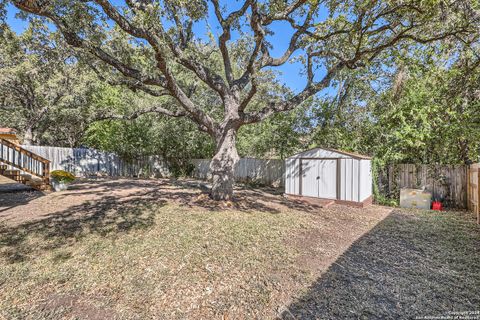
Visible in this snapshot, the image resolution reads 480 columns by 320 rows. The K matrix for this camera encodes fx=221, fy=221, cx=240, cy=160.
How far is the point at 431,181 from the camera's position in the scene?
7273 millimetres

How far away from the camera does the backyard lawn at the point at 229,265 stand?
89.7 inches

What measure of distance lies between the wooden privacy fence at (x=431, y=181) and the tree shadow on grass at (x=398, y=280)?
9.69 ft

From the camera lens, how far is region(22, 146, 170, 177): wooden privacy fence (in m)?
13.5

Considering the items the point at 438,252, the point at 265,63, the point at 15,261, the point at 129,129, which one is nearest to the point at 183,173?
the point at 129,129

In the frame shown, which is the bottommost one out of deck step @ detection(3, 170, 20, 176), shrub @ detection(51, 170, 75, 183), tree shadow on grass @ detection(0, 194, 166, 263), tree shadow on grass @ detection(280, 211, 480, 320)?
tree shadow on grass @ detection(280, 211, 480, 320)

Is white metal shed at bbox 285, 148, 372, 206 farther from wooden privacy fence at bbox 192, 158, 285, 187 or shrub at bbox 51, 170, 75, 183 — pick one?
shrub at bbox 51, 170, 75, 183

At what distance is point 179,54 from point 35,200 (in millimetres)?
6047

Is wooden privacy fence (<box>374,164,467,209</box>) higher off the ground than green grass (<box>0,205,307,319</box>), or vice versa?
wooden privacy fence (<box>374,164,467,209</box>)

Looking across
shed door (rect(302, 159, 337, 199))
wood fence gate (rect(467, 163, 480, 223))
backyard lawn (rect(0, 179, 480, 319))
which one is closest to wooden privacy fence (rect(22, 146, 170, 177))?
backyard lawn (rect(0, 179, 480, 319))

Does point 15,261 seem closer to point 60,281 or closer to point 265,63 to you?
point 60,281

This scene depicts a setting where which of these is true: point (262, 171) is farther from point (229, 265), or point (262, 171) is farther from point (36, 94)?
point (36, 94)

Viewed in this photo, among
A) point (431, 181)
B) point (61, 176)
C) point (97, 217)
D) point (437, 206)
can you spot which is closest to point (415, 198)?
point (437, 206)

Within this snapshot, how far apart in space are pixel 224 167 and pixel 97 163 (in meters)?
11.9

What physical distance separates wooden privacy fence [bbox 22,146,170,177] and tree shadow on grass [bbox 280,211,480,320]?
14.1m
